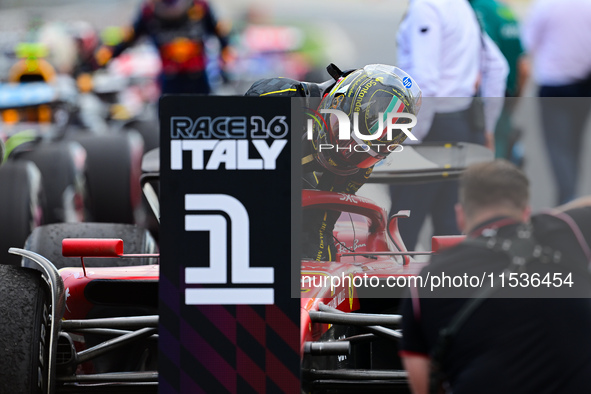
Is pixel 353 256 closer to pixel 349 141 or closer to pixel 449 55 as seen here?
pixel 349 141

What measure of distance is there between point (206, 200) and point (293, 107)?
1.02 feet

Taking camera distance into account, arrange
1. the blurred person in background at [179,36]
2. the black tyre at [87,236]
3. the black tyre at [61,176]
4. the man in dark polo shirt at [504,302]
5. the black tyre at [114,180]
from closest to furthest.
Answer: the man in dark polo shirt at [504,302] → the black tyre at [87,236] → the black tyre at [61,176] → the black tyre at [114,180] → the blurred person in background at [179,36]

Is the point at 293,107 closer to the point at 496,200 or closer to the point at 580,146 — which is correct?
the point at 496,200

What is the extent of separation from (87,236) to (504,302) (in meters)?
2.66

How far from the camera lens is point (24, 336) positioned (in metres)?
3.06

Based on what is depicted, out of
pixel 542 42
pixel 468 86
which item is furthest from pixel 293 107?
pixel 542 42

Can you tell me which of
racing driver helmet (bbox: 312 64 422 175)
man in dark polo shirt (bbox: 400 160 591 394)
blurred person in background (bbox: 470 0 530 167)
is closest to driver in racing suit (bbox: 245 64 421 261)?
racing driver helmet (bbox: 312 64 422 175)

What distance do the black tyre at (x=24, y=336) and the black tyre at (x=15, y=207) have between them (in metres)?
1.87

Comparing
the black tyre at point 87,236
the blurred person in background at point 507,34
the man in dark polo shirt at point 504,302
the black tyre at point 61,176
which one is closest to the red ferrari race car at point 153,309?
the man in dark polo shirt at point 504,302

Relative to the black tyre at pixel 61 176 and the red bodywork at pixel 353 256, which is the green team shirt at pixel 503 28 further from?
the red bodywork at pixel 353 256

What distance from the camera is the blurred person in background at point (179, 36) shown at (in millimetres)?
9195

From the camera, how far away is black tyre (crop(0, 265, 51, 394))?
9.95 ft

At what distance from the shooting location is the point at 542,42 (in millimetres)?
7273

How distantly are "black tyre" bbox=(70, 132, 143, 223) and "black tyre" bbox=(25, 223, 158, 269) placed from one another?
2.12m
